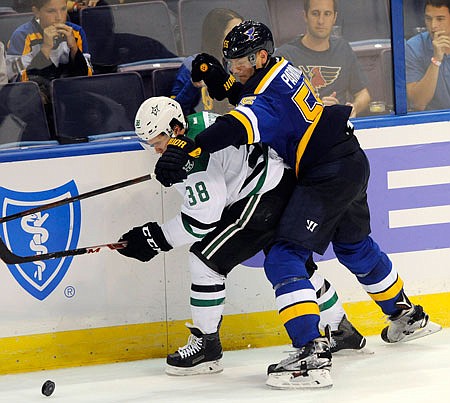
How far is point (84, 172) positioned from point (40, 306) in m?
0.51

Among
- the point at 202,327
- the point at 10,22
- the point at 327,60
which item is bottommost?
the point at 202,327

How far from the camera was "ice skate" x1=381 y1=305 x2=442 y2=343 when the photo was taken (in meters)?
4.21

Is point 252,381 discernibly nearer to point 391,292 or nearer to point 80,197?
point 391,292

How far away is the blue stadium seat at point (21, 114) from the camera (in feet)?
13.6

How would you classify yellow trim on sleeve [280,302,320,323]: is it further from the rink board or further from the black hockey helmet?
the black hockey helmet

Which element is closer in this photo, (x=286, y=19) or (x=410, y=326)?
(x=410, y=326)

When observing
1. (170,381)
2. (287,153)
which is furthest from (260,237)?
(170,381)

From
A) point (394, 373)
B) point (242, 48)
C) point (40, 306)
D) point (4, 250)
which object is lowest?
point (394, 373)

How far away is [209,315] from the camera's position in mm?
3977

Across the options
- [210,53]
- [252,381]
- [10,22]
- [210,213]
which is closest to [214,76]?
[210,53]

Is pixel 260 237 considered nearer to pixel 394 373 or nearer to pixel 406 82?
pixel 394 373

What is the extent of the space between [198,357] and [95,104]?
995 mm

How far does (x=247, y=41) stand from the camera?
3.80 meters

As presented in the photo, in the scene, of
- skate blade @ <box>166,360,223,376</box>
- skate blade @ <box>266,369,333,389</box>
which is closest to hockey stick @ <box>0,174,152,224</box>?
skate blade @ <box>166,360,223,376</box>
